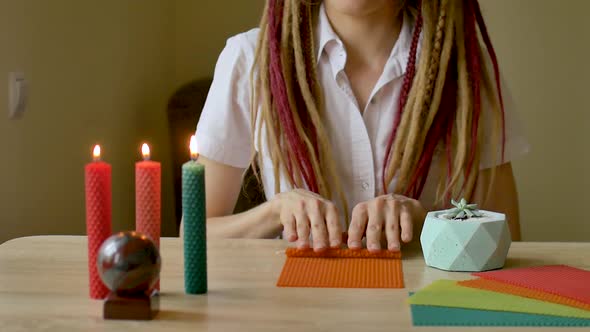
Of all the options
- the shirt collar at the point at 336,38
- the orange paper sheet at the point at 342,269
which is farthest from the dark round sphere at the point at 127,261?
the shirt collar at the point at 336,38

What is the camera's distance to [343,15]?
5.86ft

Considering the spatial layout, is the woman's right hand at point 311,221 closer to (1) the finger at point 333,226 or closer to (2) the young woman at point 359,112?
(1) the finger at point 333,226

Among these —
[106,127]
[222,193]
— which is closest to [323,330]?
[222,193]

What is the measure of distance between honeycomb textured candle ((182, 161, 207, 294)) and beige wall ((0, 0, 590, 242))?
3.52 feet

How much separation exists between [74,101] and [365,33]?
38.9 inches

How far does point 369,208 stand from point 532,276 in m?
0.26

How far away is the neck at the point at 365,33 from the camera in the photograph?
5.87ft

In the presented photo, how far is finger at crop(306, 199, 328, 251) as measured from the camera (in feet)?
4.31

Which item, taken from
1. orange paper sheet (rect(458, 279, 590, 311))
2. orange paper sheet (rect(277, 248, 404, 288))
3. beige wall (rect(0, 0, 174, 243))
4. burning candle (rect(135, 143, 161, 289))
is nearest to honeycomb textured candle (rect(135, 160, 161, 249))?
burning candle (rect(135, 143, 161, 289))

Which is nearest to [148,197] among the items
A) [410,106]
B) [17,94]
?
[410,106]

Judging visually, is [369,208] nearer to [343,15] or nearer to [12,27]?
[343,15]

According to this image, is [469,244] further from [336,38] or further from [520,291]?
[336,38]

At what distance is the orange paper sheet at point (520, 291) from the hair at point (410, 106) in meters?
0.48

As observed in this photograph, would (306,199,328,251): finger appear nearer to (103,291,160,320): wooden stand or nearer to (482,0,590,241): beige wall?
(103,291,160,320): wooden stand
